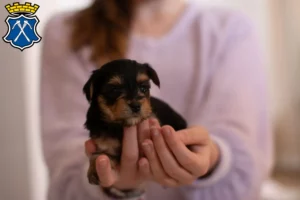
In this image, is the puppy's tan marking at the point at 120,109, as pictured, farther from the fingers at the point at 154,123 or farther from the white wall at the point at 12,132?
the white wall at the point at 12,132

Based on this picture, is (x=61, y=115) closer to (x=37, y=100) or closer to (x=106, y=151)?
(x=37, y=100)

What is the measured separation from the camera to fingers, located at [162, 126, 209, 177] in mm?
276

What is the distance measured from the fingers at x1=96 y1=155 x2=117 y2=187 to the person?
29mm

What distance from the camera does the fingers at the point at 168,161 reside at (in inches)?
10.7

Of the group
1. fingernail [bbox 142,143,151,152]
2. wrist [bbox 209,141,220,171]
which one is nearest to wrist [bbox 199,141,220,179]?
wrist [bbox 209,141,220,171]

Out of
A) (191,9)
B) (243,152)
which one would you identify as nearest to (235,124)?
(243,152)

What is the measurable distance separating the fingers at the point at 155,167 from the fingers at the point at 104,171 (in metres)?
0.03

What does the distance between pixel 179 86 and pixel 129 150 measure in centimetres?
16

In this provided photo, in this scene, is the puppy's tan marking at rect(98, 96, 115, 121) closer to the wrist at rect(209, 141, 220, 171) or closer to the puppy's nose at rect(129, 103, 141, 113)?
the puppy's nose at rect(129, 103, 141, 113)

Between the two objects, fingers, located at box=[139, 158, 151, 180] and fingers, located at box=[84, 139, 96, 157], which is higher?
fingers, located at box=[84, 139, 96, 157]

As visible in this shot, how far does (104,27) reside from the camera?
0.40 metres

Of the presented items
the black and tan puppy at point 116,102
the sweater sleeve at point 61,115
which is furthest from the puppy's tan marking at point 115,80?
the sweater sleeve at point 61,115

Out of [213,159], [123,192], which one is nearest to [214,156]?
[213,159]

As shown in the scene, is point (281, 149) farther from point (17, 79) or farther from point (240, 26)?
point (17, 79)
